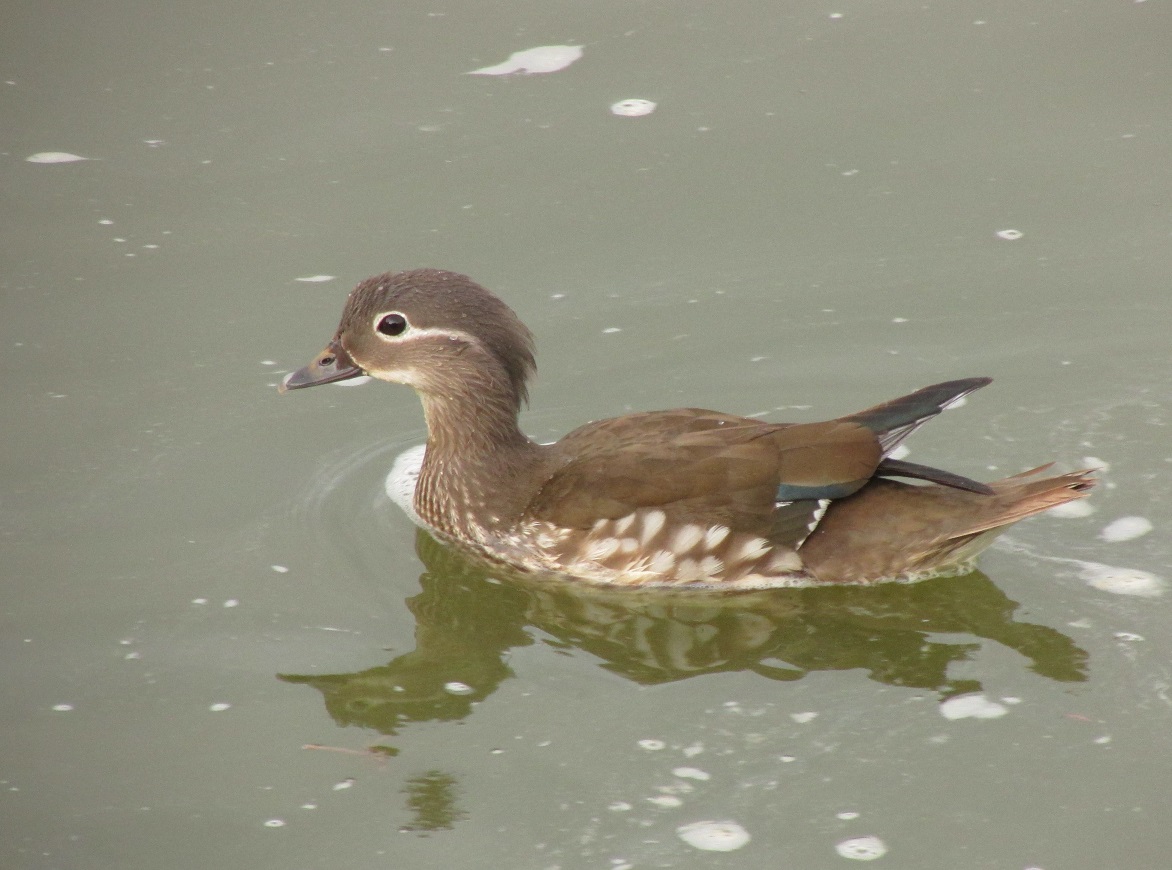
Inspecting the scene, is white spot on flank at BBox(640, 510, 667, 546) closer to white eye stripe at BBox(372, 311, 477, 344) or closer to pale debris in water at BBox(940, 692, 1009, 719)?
white eye stripe at BBox(372, 311, 477, 344)

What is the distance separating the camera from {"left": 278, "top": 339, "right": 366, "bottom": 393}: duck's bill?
6363 millimetres

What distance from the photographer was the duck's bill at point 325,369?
6.36 metres

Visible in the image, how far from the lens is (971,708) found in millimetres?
5219

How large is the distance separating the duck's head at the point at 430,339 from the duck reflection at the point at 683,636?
800mm

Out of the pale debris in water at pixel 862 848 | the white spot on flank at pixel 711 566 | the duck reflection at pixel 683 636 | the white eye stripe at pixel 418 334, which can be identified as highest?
the white eye stripe at pixel 418 334

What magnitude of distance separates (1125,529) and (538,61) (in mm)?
4878

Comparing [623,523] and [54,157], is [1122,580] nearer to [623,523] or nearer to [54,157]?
[623,523]

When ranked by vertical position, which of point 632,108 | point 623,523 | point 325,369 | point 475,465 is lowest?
point 623,523

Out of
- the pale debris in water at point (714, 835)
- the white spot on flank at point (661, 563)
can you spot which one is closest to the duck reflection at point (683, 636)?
the white spot on flank at point (661, 563)

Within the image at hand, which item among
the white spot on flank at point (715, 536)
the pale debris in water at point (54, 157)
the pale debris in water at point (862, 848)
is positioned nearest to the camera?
the pale debris in water at point (862, 848)

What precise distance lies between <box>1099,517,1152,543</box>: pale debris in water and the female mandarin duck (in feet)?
1.26

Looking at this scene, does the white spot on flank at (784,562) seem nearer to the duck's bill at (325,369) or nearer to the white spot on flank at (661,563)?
the white spot on flank at (661,563)

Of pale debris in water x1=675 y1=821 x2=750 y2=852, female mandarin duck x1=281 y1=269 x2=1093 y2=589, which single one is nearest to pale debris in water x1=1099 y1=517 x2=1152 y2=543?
female mandarin duck x1=281 y1=269 x2=1093 y2=589

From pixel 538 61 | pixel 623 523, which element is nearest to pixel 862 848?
pixel 623 523
